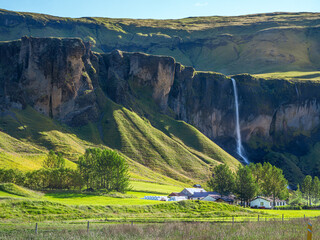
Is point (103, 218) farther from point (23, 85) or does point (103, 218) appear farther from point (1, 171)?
point (23, 85)

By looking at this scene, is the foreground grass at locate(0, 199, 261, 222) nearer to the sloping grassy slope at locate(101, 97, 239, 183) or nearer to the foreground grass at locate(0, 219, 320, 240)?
the foreground grass at locate(0, 219, 320, 240)

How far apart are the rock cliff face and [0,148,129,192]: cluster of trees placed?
67.1 metres

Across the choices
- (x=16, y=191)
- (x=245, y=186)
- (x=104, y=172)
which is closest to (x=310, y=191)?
(x=245, y=186)

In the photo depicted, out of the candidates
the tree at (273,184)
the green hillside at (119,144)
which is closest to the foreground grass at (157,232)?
the tree at (273,184)

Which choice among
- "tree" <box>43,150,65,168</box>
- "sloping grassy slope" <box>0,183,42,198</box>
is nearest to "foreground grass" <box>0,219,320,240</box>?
"sloping grassy slope" <box>0,183,42,198</box>

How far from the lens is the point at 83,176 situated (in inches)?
4532

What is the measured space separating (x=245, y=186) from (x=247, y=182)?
1290 mm

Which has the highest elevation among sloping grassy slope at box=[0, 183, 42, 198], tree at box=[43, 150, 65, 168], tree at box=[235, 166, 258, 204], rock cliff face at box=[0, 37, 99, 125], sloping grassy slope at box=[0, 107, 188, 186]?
rock cliff face at box=[0, 37, 99, 125]

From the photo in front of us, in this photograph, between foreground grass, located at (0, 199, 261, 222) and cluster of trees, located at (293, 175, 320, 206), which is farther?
cluster of trees, located at (293, 175, 320, 206)

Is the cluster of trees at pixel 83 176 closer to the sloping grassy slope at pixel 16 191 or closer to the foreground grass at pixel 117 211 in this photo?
the sloping grassy slope at pixel 16 191

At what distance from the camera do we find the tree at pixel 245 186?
122875 millimetres

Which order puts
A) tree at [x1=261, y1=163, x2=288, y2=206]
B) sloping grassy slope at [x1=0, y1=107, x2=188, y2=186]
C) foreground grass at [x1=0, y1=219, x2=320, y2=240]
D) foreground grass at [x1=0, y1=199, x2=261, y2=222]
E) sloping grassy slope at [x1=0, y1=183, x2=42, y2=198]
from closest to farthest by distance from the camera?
foreground grass at [x1=0, y1=219, x2=320, y2=240], foreground grass at [x1=0, y1=199, x2=261, y2=222], sloping grassy slope at [x1=0, y1=183, x2=42, y2=198], tree at [x1=261, y1=163, x2=288, y2=206], sloping grassy slope at [x1=0, y1=107, x2=188, y2=186]

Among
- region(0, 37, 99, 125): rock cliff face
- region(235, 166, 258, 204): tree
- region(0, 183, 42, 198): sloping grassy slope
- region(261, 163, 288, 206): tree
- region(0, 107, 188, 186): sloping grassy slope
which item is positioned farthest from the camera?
region(0, 37, 99, 125): rock cliff face

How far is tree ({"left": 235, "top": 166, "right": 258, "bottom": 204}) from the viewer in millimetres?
122875
